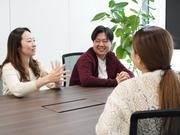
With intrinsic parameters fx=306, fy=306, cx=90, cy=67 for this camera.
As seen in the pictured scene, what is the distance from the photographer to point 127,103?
124cm

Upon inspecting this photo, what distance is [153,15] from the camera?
496cm

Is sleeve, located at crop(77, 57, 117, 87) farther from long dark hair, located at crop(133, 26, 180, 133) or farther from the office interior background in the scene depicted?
long dark hair, located at crop(133, 26, 180, 133)

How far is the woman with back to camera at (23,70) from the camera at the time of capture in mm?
2349

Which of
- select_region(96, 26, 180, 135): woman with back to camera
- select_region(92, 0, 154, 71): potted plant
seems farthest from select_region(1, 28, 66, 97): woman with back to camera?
select_region(92, 0, 154, 71): potted plant

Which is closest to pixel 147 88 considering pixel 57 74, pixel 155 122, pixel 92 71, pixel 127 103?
pixel 127 103

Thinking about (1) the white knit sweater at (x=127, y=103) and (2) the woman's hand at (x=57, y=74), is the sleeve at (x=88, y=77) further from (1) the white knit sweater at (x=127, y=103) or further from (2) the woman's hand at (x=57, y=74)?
(1) the white knit sweater at (x=127, y=103)

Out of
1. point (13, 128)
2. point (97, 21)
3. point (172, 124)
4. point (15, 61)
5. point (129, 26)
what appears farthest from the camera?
point (97, 21)

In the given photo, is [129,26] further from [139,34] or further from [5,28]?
[139,34]

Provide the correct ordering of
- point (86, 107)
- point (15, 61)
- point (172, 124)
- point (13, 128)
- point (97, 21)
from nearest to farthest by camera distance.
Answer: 1. point (172, 124)
2. point (13, 128)
3. point (86, 107)
4. point (15, 61)
5. point (97, 21)

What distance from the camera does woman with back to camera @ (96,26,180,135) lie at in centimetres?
123

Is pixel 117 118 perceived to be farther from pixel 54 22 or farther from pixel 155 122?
pixel 54 22


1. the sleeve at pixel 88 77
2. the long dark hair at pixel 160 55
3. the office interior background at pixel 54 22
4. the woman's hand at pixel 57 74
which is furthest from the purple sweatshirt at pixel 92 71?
the long dark hair at pixel 160 55

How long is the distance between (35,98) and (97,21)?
2774mm

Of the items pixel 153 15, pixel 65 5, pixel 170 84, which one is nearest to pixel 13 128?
pixel 170 84
